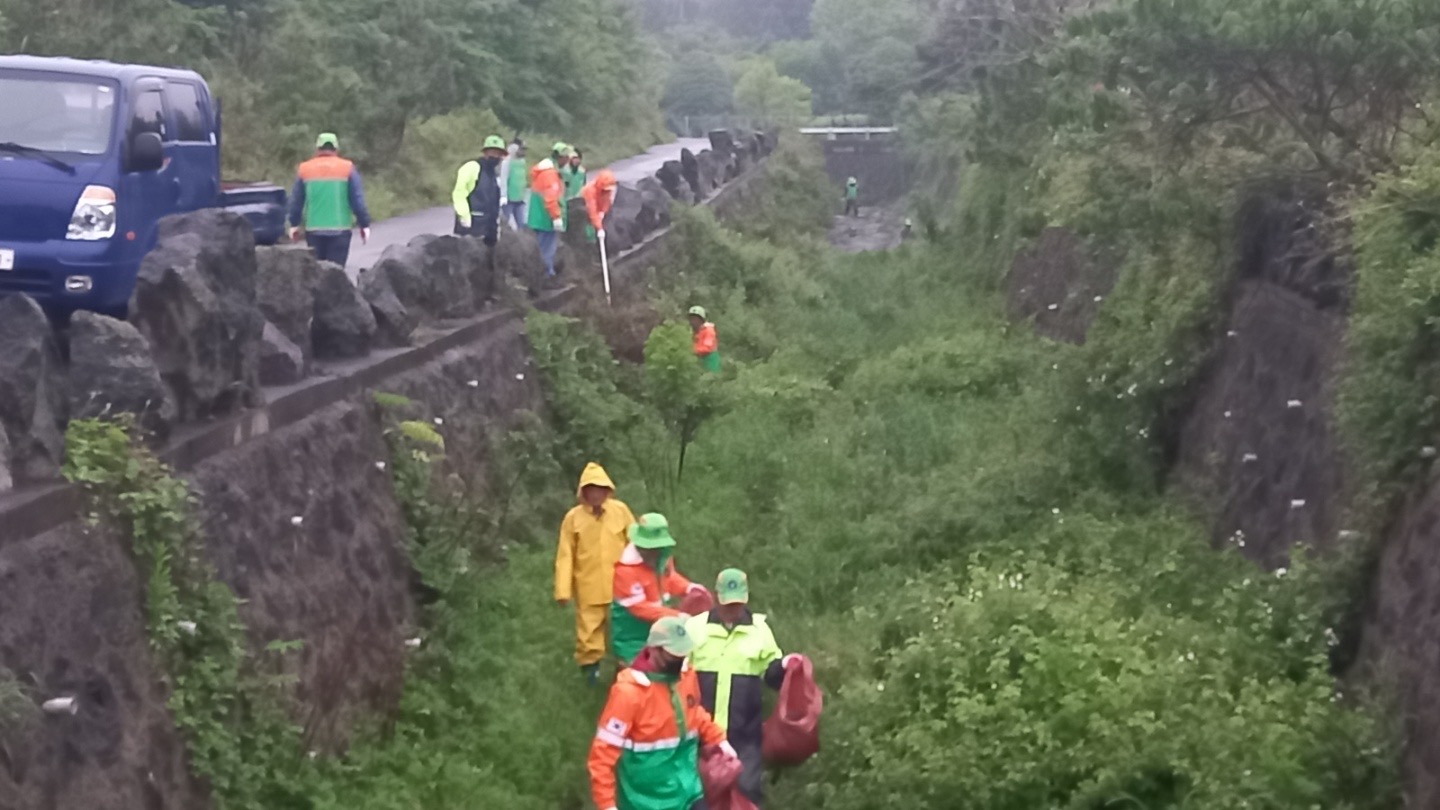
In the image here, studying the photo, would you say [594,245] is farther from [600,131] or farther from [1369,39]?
[600,131]

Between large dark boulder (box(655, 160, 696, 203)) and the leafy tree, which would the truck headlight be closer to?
large dark boulder (box(655, 160, 696, 203))

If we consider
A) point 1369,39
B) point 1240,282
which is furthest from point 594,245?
point 1369,39

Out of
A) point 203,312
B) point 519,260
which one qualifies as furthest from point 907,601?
point 519,260

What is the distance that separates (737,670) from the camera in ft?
24.7

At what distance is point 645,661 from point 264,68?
961 inches

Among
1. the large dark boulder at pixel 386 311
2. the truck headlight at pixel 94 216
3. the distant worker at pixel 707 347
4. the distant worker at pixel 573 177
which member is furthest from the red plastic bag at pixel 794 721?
the distant worker at pixel 573 177

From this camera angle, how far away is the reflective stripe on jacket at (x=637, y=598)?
9023mm

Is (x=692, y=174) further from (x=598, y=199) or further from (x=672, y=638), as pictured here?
(x=672, y=638)

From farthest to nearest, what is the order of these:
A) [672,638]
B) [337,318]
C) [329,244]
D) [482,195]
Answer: [482,195] < [329,244] < [337,318] < [672,638]

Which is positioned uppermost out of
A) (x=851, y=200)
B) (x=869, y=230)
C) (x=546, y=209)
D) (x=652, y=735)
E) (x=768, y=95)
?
(x=652, y=735)

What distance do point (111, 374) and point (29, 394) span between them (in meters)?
0.53

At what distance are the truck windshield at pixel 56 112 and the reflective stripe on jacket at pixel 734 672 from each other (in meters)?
5.71

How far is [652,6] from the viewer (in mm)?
106125

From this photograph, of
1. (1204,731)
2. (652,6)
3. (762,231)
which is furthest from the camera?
(652,6)
